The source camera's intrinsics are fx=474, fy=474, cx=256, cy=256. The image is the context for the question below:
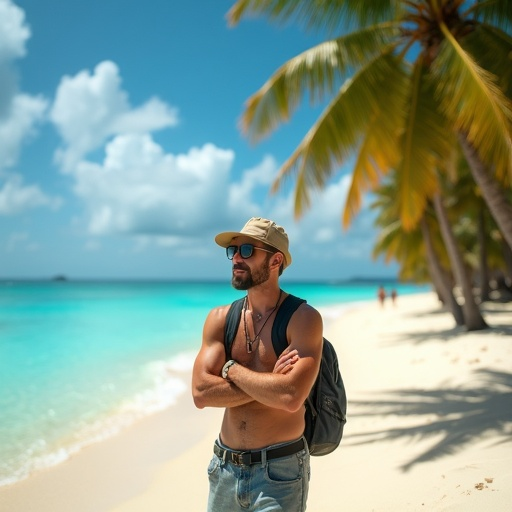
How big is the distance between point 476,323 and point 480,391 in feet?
21.7

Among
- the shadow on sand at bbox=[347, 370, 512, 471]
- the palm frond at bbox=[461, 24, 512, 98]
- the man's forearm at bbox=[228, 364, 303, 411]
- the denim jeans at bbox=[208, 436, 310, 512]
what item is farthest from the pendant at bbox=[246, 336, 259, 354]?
the palm frond at bbox=[461, 24, 512, 98]

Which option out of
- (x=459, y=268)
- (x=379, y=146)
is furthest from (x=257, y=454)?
(x=459, y=268)

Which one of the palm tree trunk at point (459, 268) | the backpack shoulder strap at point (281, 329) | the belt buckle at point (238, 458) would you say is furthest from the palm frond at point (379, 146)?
the belt buckle at point (238, 458)

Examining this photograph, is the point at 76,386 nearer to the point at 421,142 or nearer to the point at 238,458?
the point at 421,142

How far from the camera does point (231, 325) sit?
2.26 meters

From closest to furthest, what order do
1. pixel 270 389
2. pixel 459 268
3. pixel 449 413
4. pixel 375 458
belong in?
pixel 270 389
pixel 375 458
pixel 449 413
pixel 459 268

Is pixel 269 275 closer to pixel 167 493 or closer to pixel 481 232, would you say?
pixel 167 493

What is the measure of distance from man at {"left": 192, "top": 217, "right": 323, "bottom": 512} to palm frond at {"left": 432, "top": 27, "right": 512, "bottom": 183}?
4.31 m

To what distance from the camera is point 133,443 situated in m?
7.02

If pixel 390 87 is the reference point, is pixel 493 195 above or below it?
below

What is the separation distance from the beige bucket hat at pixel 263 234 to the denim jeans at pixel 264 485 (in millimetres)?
891

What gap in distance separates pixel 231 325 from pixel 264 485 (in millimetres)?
704

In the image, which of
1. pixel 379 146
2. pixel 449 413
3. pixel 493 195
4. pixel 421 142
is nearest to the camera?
pixel 449 413

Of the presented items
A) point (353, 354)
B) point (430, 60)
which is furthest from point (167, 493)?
point (353, 354)
